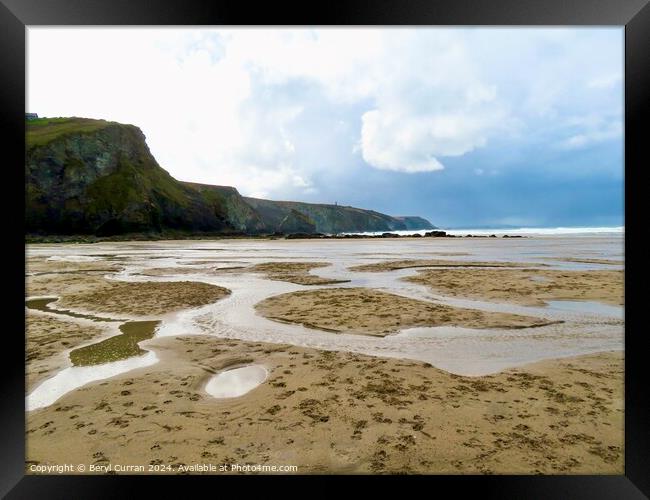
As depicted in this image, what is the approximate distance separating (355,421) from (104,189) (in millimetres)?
86555

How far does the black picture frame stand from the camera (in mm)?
2611

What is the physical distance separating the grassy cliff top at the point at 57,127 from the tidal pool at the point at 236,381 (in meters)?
90.6

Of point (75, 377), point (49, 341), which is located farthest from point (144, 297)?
point (75, 377)

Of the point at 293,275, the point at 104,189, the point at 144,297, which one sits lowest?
the point at 144,297

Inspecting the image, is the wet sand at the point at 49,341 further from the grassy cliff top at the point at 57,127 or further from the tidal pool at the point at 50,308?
the grassy cliff top at the point at 57,127

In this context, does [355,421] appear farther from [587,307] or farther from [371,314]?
→ [587,307]

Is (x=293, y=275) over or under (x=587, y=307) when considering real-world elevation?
over

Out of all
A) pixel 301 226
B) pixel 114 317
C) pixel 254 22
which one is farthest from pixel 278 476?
pixel 301 226

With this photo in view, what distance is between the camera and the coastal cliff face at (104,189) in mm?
65438

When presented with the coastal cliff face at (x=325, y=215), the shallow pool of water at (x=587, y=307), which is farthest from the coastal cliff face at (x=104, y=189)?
the shallow pool of water at (x=587, y=307)

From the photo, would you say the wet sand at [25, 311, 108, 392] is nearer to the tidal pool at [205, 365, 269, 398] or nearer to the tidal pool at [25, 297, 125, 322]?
the tidal pool at [25, 297, 125, 322]

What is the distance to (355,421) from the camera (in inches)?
151

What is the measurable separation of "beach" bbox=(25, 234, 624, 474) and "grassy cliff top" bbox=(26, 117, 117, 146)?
276ft
